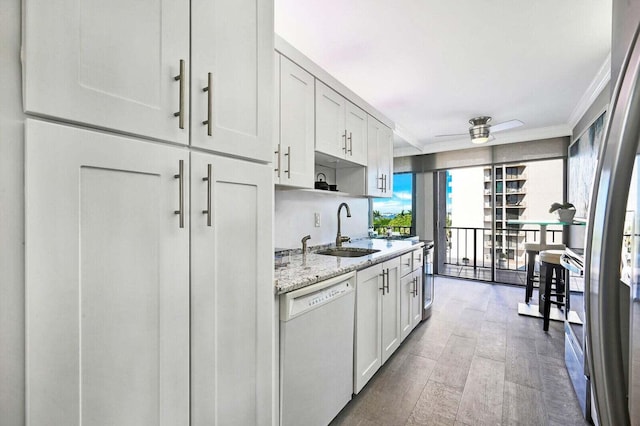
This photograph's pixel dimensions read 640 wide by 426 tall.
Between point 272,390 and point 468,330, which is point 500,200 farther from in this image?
point 272,390

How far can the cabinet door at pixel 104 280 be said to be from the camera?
632mm

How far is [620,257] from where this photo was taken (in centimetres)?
55

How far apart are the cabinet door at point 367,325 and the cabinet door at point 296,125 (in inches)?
31.3

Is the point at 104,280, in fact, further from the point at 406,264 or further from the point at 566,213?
the point at 566,213

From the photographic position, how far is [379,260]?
221 cm

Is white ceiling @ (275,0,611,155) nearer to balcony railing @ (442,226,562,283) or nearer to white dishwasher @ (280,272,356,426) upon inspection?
white dishwasher @ (280,272,356,426)

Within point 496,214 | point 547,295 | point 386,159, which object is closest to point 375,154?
point 386,159

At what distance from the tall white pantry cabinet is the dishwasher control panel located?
19 centimetres

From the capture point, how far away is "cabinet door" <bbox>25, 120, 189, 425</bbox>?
0.63m

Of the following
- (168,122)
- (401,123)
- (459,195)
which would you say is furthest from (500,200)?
(168,122)

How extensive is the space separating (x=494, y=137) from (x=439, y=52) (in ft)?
10.0

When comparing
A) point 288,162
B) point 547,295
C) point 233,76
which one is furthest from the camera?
point 547,295

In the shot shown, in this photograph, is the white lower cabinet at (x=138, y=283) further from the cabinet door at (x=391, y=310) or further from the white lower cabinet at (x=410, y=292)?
the white lower cabinet at (x=410, y=292)

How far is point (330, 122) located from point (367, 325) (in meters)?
1.56
